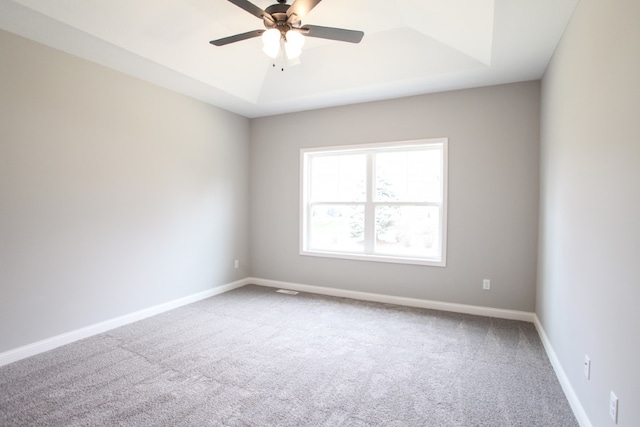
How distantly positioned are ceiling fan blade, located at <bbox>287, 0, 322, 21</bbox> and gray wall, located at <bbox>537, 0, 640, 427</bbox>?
162cm

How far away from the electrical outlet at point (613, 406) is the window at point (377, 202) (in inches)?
95.5

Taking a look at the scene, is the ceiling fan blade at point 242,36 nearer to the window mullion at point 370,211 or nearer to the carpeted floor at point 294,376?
the window mullion at point 370,211

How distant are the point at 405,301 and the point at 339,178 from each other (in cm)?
189

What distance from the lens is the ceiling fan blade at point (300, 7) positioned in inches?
83.1

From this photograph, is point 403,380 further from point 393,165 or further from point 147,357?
point 393,165

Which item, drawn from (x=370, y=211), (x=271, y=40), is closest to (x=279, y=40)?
(x=271, y=40)

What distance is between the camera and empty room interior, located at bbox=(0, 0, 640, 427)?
1969 millimetres

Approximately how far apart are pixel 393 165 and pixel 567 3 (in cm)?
238

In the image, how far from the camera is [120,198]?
3.42 m

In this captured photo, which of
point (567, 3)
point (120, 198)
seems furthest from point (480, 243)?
point (120, 198)

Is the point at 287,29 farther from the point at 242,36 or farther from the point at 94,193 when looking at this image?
the point at 94,193

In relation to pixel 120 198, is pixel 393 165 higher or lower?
higher

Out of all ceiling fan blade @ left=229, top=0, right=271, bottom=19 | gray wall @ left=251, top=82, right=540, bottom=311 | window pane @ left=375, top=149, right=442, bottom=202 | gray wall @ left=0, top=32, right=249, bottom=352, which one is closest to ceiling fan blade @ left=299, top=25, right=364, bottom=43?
ceiling fan blade @ left=229, top=0, right=271, bottom=19

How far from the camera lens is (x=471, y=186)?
12.5 feet
